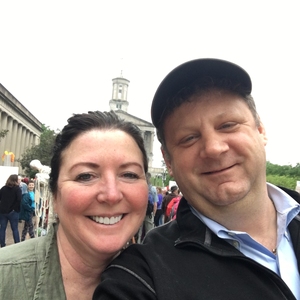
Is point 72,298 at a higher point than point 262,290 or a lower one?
lower

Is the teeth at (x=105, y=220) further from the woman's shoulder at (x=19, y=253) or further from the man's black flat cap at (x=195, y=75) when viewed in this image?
the man's black flat cap at (x=195, y=75)

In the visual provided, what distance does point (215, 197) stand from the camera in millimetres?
1858

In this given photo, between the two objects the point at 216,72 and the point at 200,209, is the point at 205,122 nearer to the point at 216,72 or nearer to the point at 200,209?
the point at 216,72

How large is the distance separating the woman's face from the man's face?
0.96 feet

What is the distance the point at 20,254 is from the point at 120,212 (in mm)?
605

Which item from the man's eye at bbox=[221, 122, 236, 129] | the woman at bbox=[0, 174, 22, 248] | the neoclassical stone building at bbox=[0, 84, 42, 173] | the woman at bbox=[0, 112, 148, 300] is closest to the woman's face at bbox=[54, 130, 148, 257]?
the woman at bbox=[0, 112, 148, 300]

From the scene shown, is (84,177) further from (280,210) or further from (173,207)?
(173,207)

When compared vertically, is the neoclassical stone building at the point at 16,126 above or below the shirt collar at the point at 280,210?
above

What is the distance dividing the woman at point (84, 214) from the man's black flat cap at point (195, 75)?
1.14ft

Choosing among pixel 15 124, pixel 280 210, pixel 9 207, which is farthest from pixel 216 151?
pixel 15 124

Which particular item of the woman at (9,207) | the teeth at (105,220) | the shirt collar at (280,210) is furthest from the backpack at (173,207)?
the teeth at (105,220)

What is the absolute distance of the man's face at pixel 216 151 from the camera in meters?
1.84

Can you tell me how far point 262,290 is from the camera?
59.8 inches

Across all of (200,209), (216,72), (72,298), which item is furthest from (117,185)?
(216,72)
